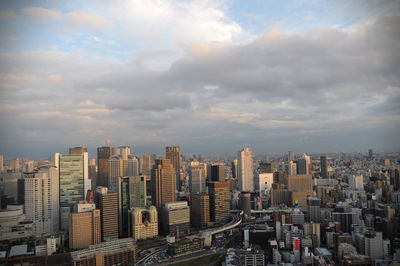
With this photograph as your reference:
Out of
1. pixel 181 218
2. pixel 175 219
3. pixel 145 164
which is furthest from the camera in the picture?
pixel 145 164

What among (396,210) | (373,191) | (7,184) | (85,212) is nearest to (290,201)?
(373,191)

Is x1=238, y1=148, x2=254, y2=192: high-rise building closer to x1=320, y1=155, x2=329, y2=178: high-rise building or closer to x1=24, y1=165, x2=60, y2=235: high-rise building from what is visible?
x1=320, y1=155, x2=329, y2=178: high-rise building

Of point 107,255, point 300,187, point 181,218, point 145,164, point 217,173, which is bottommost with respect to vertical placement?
point 107,255

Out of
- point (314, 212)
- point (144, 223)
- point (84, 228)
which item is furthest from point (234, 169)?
point (84, 228)

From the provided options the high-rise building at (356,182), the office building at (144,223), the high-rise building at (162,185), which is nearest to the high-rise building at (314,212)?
the high-rise building at (356,182)

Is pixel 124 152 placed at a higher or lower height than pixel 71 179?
higher

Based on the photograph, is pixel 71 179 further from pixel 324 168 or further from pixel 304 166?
pixel 324 168
